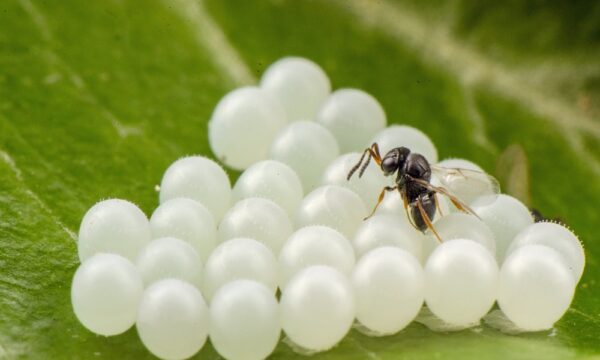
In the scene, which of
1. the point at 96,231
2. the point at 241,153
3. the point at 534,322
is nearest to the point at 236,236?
the point at 96,231

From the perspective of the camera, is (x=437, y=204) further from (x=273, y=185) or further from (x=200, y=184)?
(x=200, y=184)

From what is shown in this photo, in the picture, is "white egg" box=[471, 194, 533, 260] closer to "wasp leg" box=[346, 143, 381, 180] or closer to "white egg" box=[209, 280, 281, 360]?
"wasp leg" box=[346, 143, 381, 180]

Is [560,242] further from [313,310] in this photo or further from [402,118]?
[402,118]

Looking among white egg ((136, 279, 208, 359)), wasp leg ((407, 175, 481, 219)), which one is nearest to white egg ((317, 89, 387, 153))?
wasp leg ((407, 175, 481, 219))

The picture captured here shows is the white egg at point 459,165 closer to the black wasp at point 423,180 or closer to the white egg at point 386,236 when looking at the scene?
the black wasp at point 423,180

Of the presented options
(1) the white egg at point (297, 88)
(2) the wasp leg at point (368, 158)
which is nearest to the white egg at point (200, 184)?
(2) the wasp leg at point (368, 158)

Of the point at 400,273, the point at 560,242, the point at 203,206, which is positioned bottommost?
the point at 203,206
